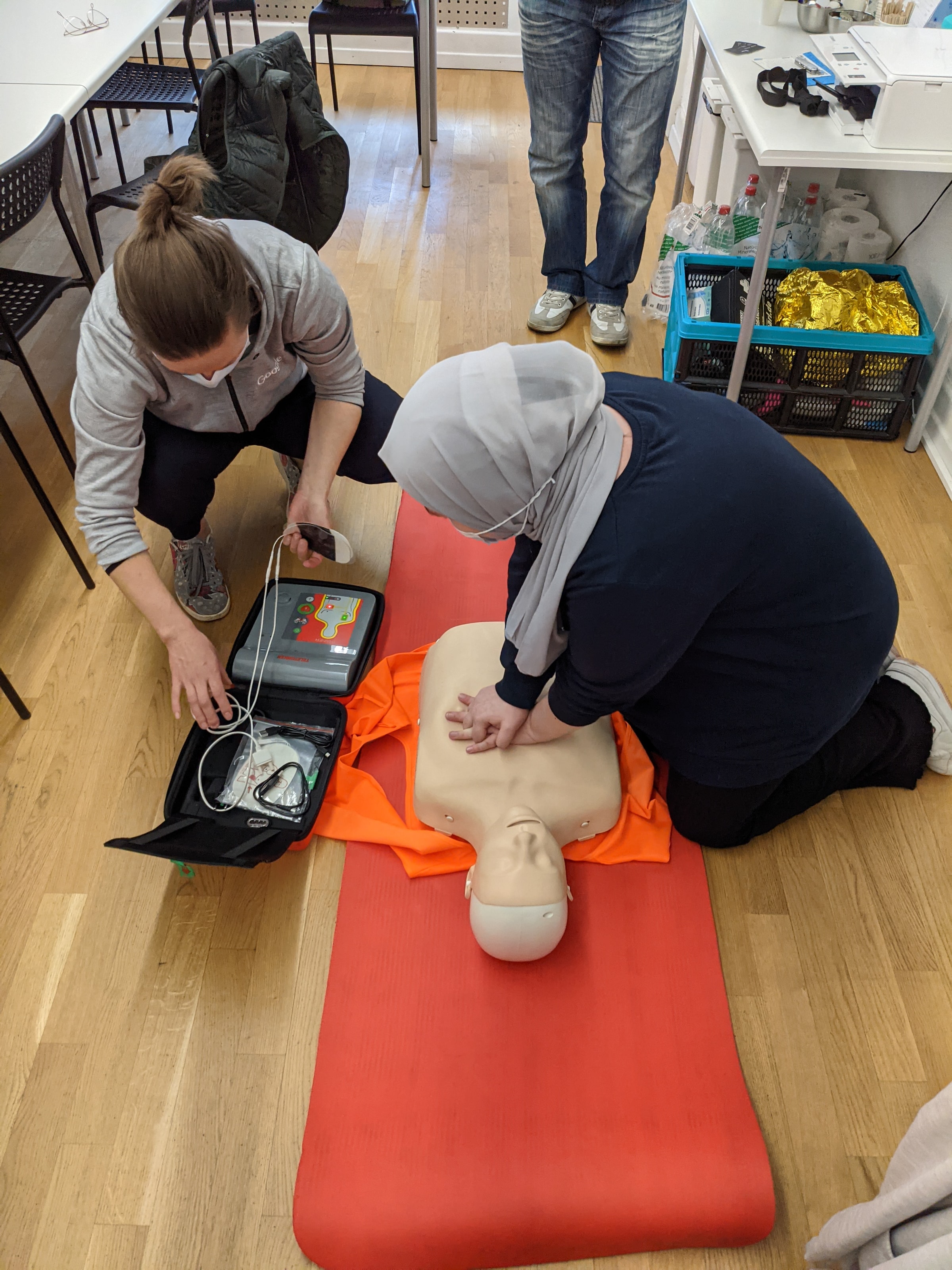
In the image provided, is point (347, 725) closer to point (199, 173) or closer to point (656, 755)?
point (656, 755)

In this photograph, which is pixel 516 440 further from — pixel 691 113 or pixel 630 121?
pixel 691 113

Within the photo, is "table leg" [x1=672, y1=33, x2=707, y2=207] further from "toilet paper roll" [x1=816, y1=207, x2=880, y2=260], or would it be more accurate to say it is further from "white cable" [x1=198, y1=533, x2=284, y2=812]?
"white cable" [x1=198, y1=533, x2=284, y2=812]

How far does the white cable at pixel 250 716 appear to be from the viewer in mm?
1487

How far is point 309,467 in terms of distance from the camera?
163 centimetres

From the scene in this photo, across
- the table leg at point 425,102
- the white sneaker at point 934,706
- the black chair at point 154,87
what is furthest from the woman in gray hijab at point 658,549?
the table leg at point 425,102

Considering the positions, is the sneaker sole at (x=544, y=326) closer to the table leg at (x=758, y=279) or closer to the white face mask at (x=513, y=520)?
Result: the table leg at (x=758, y=279)

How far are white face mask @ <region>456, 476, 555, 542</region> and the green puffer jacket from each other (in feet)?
2.78

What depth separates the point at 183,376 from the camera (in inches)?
57.4

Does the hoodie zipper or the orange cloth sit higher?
the hoodie zipper

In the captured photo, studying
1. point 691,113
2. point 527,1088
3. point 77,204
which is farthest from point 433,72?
point 527,1088

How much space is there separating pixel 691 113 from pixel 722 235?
1.54 ft

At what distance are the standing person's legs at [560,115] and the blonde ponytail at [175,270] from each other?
1386 millimetres

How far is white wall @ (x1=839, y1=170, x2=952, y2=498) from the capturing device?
2.12m

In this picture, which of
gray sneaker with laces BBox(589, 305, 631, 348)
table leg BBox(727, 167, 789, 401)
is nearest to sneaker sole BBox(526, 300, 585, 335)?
gray sneaker with laces BBox(589, 305, 631, 348)
